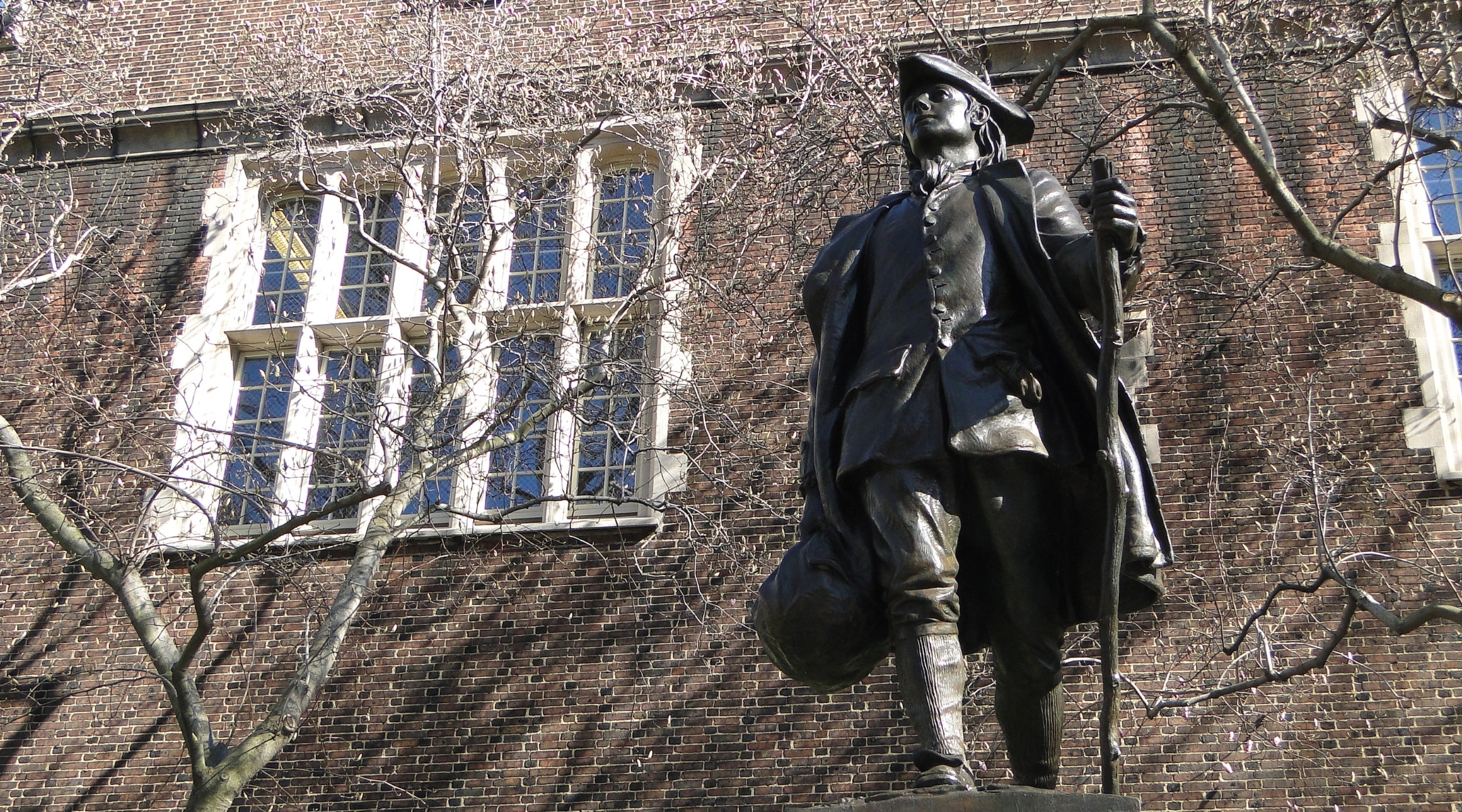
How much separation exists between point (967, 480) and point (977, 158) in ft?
3.93

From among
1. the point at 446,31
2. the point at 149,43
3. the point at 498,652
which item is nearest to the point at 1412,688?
the point at 498,652

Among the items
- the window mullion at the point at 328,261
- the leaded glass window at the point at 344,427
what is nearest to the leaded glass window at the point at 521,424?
the leaded glass window at the point at 344,427

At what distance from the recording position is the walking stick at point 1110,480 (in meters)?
3.78

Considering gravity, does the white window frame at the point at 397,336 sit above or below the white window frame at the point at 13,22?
below

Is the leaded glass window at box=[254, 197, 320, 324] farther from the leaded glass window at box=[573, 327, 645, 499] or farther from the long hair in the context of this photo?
the long hair

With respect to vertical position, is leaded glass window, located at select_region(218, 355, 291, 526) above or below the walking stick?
above

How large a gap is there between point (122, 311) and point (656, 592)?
6.01m

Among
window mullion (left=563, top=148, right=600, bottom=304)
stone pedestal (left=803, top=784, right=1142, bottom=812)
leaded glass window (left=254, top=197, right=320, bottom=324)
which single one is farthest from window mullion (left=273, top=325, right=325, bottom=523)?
stone pedestal (left=803, top=784, right=1142, bottom=812)

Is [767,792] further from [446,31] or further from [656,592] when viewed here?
[446,31]

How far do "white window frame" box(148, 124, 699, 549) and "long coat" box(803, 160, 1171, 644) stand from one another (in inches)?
255

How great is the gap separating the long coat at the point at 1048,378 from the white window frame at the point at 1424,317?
24.5 feet

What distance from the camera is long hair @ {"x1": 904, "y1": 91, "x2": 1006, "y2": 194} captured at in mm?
4801

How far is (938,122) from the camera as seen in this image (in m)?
4.86

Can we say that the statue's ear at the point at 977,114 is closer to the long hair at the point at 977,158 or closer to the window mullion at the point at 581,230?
the long hair at the point at 977,158
